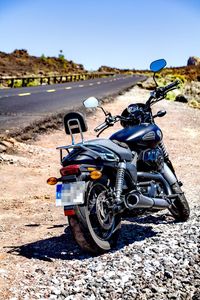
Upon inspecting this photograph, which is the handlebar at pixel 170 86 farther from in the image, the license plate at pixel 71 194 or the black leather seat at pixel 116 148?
the license plate at pixel 71 194

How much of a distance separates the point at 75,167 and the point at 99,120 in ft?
41.8

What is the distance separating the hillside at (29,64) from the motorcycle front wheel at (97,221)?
50203mm

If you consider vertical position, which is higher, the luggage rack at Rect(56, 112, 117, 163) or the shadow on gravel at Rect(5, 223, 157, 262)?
the luggage rack at Rect(56, 112, 117, 163)

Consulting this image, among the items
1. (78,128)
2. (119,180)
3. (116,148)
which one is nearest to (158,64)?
(116,148)

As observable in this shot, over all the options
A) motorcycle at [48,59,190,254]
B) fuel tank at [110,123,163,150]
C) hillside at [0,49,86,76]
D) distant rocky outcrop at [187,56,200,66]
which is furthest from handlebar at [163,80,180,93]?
distant rocky outcrop at [187,56,200,66]

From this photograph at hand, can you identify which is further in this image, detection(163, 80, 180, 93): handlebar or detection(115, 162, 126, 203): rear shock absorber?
detection(163, 80, 180, 93): handlebar

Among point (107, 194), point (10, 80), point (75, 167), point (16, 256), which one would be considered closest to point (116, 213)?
point (107, 194)

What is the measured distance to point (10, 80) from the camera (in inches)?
1539

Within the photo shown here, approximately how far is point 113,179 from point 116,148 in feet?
1.08

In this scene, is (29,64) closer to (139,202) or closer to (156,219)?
(156,219)

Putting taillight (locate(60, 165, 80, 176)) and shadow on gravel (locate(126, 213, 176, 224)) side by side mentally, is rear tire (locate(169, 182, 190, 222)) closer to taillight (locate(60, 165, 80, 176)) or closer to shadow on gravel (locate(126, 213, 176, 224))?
shadow on gravel (locate(126, 213, 176, 224))

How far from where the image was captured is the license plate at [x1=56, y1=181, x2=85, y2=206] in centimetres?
425

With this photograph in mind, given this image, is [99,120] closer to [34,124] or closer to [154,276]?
[34,124]

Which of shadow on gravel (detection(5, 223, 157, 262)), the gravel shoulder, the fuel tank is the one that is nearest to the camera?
the gravel shoulder
